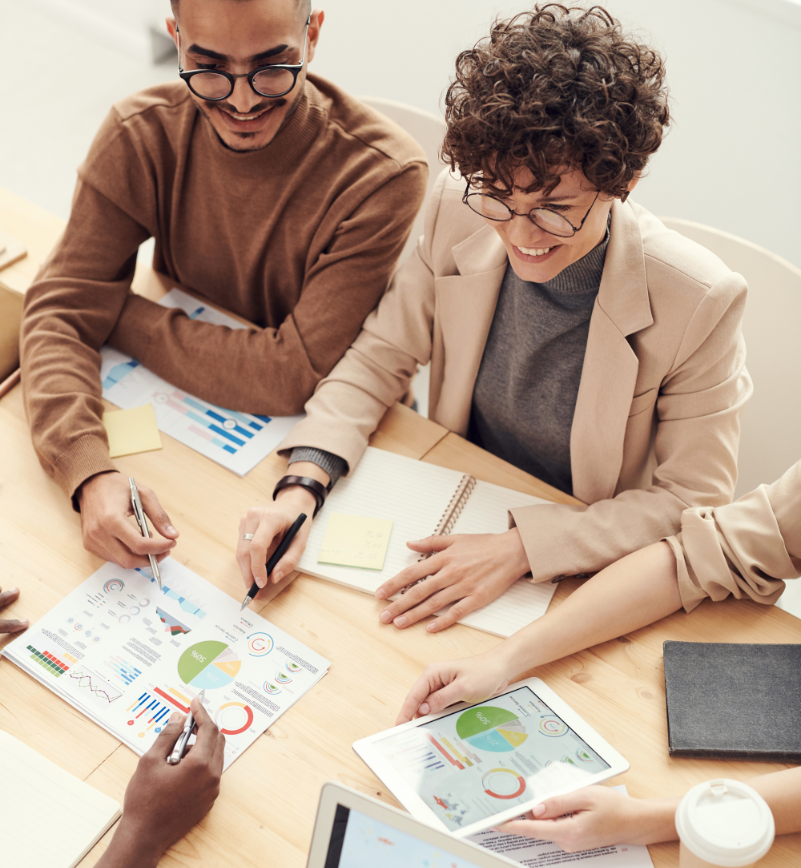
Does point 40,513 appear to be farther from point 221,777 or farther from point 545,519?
point 545,519

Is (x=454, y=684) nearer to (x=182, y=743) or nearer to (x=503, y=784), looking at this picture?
(x=503, y=784)

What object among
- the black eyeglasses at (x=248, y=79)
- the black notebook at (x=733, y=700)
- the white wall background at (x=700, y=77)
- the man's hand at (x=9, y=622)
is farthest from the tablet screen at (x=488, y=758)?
the white wall background at (x=700, y=77)

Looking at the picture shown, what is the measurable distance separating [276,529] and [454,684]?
0.35 m

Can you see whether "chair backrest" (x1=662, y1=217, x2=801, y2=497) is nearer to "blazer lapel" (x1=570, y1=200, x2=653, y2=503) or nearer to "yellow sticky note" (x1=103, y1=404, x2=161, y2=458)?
"blazer lapel" (x1=570, y1=200, x2=653, y2=503)

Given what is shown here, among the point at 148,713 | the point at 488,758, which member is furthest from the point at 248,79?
the point at 488,758

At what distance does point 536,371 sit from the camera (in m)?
1.40

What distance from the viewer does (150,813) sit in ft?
2.92

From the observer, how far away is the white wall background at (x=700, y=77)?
2.03 m

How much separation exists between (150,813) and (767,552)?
867mm

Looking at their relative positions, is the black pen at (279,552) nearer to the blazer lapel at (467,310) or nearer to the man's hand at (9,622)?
the man's hand at (9,622)

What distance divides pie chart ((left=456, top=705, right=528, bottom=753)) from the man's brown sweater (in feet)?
2.15

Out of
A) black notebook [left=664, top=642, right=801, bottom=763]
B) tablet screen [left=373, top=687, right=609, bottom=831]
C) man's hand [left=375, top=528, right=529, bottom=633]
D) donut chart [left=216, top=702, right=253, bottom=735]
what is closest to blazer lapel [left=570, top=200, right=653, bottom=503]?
man's hand [left=375, top=528, right=529, bottom=633]

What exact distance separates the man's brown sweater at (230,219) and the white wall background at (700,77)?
0.81 meters

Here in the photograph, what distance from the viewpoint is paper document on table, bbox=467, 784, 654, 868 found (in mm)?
899
